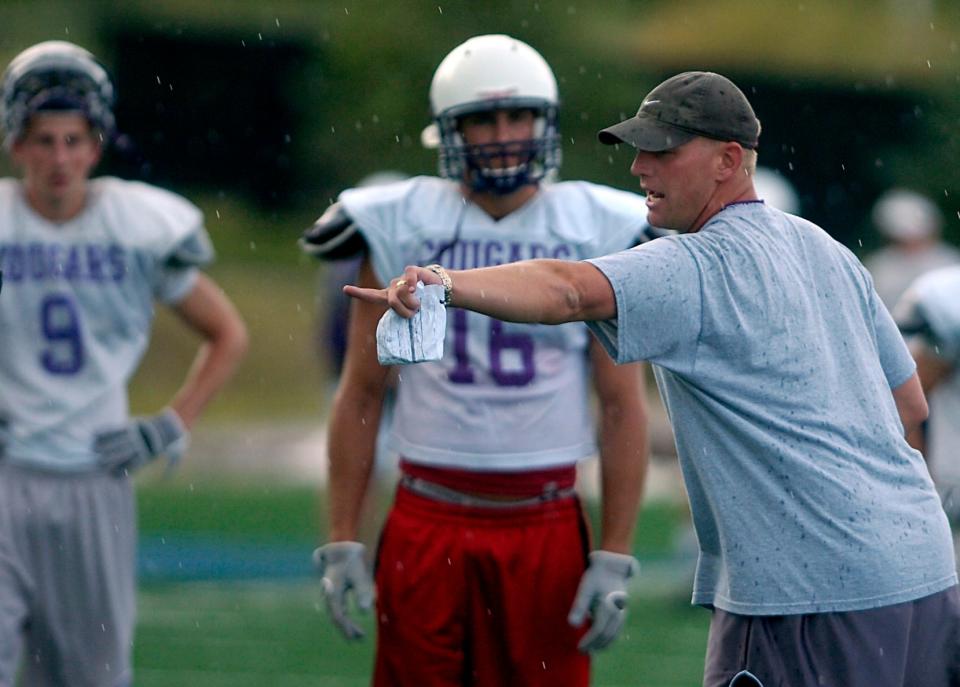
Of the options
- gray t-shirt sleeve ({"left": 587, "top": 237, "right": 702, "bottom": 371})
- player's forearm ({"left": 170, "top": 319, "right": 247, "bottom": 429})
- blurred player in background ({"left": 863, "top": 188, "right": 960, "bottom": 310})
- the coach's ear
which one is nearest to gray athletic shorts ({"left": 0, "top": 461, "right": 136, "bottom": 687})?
player's forearm ({"left": 170, "top": 319, "right": 247, "bottom": 429})

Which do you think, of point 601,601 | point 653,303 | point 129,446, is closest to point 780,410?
point 653,303

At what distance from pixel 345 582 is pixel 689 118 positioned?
65.2 inches

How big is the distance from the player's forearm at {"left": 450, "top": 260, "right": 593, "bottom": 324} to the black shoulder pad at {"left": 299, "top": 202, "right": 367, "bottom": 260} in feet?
4.08

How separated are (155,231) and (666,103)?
209 centimetres

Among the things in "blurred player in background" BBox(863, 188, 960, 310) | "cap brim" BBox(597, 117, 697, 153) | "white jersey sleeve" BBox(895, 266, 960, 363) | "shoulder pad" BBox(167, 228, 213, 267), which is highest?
"cap brim" BBox(597, 117, 697, 153)

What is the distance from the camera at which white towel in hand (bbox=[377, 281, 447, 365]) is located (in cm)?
308

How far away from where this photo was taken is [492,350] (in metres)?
4.36

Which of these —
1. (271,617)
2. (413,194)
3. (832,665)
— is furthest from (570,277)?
(271,617)

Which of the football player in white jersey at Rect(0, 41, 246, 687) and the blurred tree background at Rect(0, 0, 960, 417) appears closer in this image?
the football player in white jersey at Rect(0, 41, 246, 687)

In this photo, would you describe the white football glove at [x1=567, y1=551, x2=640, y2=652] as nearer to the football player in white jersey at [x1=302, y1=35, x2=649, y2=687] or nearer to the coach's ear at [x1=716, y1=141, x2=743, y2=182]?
the football player in white jersey at [x1=302, y1=35, x2=649, y2=687]

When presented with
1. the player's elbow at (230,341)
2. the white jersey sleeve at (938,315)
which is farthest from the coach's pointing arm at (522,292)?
the player's elbow at (230,341)

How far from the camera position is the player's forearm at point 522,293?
3.14 meters

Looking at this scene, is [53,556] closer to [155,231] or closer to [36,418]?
[36,418]

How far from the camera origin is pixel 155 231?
511cm
